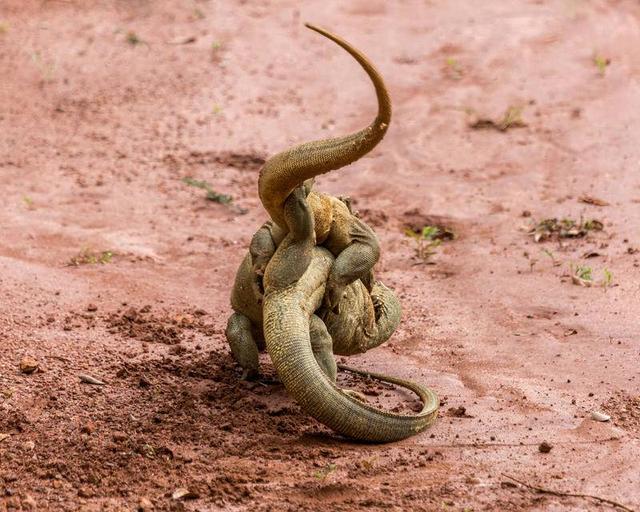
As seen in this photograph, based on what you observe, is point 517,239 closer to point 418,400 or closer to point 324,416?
point 418,400

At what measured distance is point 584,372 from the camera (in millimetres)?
5738

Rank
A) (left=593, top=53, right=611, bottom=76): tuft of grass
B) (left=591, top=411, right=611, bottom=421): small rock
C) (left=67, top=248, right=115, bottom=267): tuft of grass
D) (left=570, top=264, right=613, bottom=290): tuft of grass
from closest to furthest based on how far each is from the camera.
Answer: (left=591, top=411, right=611, bottom=421): small rock < (left=570, top=264, right=613, bottom=290): tuft of grass < (left=67, top=248, right=115, bottom=267): tuft of grass < (left=593, top=53, right=611, bottom=76): tuft of grass

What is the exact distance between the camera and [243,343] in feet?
17.7

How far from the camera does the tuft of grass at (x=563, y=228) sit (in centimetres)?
773

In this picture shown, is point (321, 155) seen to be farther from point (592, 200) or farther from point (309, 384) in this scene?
point (592, 200)

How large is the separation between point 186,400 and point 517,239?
346cm

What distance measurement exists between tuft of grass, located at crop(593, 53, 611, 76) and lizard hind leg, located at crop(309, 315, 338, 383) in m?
6.85

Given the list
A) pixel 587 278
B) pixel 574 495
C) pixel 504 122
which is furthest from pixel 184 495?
pixel 504 122

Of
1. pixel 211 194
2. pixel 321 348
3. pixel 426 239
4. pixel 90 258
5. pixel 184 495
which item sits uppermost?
pixel 321 348

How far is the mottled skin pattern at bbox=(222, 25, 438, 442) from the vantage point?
4555 mm

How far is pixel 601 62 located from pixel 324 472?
7658 mm

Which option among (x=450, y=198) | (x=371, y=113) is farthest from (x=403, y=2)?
(x=450, y=198)

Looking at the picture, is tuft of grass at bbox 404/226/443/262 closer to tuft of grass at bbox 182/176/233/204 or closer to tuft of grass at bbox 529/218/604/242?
tuft of grass at bbox 529/218/604/242

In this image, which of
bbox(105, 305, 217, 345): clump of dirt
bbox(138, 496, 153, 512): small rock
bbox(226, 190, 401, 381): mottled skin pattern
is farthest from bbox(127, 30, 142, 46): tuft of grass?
bbox(138, 496, 153, 512): small rock
